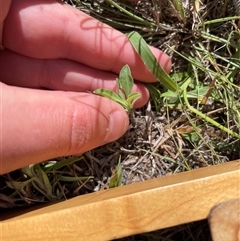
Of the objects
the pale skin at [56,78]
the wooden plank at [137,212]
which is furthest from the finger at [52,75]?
the wooden plank at [137,212]

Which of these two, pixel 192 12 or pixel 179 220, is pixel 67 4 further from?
pixel 179 220

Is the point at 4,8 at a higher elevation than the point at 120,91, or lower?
higher

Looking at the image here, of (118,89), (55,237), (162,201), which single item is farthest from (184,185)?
(118,89)

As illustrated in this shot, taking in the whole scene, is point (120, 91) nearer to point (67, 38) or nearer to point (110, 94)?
point (110, 94)

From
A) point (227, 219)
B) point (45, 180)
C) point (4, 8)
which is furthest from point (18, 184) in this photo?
point (227, 219)

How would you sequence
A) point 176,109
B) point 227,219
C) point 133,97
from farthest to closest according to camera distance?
point 176,109 < point 133,97 < point 227,219

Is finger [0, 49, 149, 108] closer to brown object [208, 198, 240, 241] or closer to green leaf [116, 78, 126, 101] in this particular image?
green leaf [116, 78, 126, 101]

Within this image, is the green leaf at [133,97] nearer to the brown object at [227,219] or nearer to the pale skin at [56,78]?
the pale skin at [56,78]
